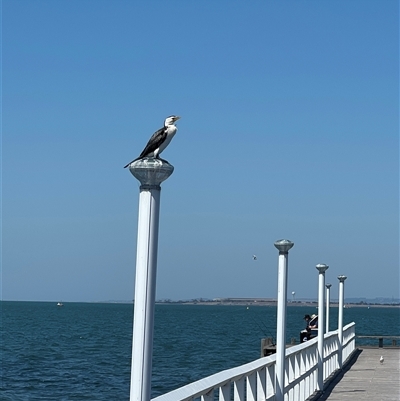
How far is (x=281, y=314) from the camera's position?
10.9 meters

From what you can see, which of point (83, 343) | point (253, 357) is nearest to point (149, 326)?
point (253, 357)

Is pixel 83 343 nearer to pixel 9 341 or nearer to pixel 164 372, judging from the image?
pixel 9 341

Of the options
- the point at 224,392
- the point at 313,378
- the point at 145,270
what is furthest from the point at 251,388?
the point at 313,378

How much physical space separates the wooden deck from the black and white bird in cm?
931

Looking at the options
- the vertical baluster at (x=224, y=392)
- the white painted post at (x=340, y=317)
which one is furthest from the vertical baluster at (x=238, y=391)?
the white painted post at (x=340, y=317)

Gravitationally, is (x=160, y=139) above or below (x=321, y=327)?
above

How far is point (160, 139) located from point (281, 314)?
19.0ft

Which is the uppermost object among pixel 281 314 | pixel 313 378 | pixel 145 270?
pixel 145 270

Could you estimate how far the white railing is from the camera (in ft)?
22.4

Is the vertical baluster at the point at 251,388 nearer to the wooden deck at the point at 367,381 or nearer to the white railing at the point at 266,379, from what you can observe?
the white railing at the point at 266,379

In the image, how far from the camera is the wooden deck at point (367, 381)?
14.4 metres

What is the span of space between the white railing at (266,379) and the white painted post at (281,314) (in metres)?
0.11

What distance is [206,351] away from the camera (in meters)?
54.9

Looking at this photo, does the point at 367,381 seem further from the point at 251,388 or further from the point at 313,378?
the point at 251,388
